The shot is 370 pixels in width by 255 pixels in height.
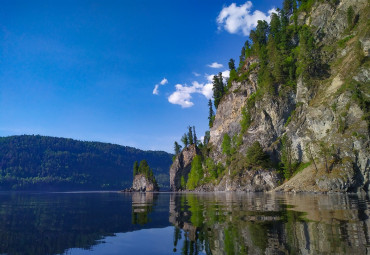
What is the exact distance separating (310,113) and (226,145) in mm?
50092

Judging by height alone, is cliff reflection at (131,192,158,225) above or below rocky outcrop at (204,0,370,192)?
below

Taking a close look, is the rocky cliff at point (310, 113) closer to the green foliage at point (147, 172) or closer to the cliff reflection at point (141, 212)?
the cliff reflection at point (141, 212)

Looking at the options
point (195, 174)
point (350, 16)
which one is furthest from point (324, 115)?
point (195, 174)


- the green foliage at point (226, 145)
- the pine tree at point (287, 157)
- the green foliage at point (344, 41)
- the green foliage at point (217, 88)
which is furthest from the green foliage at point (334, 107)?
the green foliage at point (217, 88)

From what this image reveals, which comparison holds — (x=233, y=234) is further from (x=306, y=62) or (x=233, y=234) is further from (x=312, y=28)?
(x=312, y=28)

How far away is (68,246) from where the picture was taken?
1204cm

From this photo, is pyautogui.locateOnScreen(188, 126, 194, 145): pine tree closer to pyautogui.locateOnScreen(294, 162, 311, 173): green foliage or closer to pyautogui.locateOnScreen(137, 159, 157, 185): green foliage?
pyautogui.locateOnScreen(137, 159, 157, 185): green foliage

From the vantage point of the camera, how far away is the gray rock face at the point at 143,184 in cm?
16388

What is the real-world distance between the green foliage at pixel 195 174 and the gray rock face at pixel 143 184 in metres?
28.3

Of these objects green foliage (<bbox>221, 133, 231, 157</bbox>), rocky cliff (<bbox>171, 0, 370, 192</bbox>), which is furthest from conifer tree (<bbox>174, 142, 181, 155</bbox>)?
green foliage (<bbox>221, 133, 231, 157</bbox>)

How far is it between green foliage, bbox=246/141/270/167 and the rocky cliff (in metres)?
2.08

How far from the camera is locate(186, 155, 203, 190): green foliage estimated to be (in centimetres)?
13600

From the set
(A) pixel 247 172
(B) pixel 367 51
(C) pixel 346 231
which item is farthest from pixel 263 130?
(C) pixel 346 231

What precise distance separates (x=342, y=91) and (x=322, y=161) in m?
19.4
